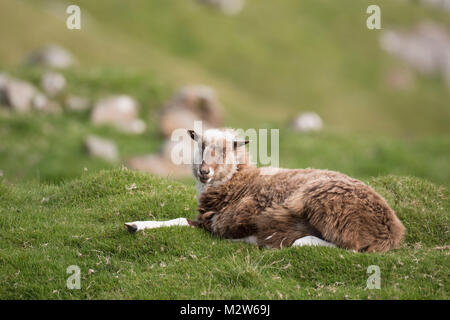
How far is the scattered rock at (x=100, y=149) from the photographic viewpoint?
2934cm

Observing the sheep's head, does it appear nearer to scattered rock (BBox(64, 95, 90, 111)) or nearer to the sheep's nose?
the sheep's nose

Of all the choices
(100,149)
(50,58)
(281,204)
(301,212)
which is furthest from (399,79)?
(301,212)

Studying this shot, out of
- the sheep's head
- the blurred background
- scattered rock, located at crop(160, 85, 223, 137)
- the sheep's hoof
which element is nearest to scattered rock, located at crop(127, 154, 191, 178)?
the blurred background

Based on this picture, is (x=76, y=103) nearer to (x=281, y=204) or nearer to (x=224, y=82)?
(x=224, y=82)

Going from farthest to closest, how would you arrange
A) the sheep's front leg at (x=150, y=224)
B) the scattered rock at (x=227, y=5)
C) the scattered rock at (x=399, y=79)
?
the scattered rock at (x=227, y=5)
the scattered rock at (x=399, y=79)
the sheep's front leg at (x=150, y=224)

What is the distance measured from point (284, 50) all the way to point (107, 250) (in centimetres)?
5065

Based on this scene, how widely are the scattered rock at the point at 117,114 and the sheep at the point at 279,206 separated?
23.2 metres

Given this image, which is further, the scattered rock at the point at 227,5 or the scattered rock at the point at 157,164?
the scattered rock at the point at 227,5

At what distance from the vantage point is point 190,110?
34.1 metres

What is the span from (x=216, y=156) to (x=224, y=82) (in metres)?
42.3

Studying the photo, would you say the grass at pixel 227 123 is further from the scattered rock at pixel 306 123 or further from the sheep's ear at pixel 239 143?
the sheep's ear at pixel 239 143

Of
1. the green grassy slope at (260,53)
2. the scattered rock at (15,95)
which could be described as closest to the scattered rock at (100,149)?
the scattered rock at (15,95)

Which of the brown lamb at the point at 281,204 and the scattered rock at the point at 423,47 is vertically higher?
the scattered rock at the point at 423,47

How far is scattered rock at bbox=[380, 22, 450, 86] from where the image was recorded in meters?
63.9
